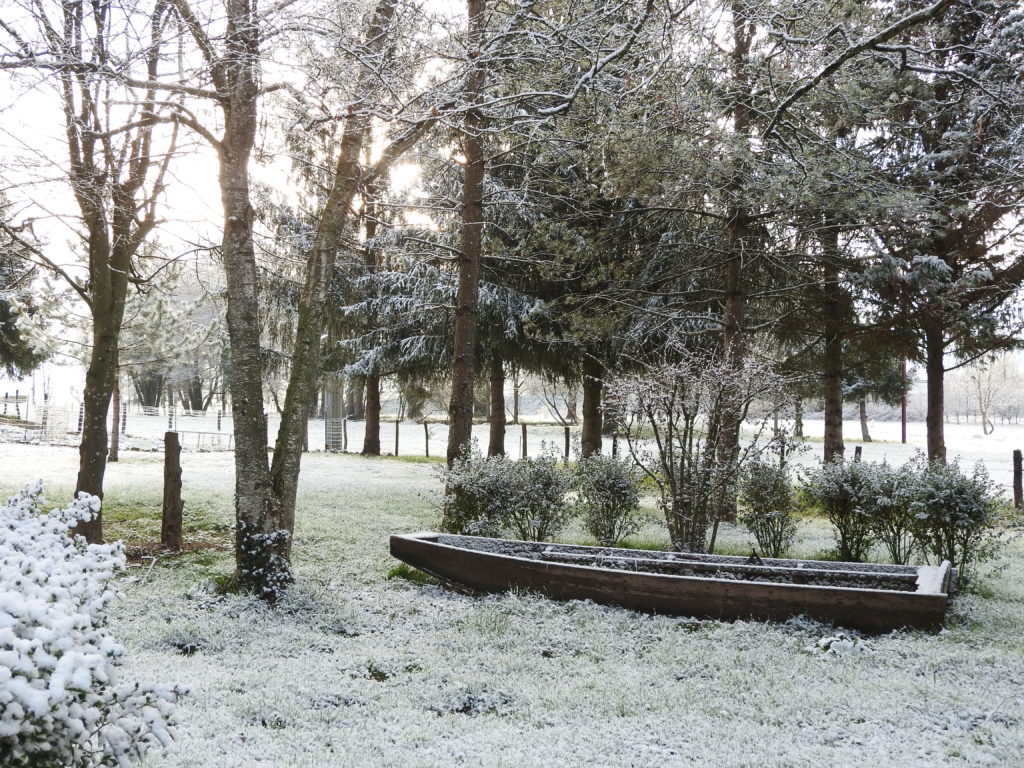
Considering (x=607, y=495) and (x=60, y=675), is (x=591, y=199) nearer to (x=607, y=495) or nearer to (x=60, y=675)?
(x=607, y=495)

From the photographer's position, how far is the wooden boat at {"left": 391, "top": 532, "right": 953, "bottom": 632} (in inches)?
191

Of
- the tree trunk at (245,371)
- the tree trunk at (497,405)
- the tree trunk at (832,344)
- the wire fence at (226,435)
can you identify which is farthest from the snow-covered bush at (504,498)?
the wire fence at (226,435)

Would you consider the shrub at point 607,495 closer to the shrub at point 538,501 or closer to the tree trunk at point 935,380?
the shrub at point 538,501

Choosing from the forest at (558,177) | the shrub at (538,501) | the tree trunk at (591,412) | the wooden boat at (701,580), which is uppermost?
the forest at (558,177)

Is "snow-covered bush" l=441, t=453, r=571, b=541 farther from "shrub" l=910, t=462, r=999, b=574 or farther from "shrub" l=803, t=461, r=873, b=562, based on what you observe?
"shrub" l=910, t=462, r=999, b=574

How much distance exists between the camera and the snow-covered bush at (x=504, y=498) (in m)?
7.32

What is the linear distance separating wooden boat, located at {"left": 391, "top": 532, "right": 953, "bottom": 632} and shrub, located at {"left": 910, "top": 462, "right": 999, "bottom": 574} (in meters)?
0.51

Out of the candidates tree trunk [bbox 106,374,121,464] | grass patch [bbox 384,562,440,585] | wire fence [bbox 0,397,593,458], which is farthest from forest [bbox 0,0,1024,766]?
wire fence [bbox 0,397,593,458]

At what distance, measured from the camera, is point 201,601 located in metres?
5.63

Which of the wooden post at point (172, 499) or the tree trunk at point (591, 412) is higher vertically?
the tree trunk at point (591, 412)

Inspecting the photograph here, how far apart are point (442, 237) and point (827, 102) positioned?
23.7ft

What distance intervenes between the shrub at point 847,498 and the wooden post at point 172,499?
6.79 metres

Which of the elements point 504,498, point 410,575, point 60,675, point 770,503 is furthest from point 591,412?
point 60,675

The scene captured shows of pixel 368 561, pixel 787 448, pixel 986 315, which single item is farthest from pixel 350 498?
pixel 986 315
